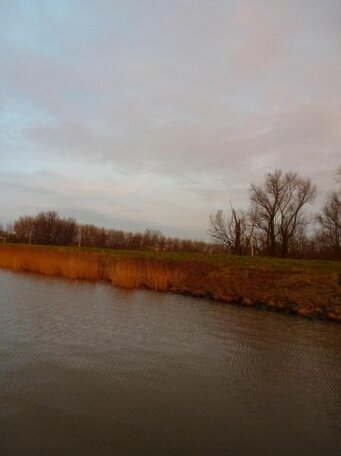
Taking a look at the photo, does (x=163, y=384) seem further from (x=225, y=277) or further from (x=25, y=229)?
(x=25, y=229)

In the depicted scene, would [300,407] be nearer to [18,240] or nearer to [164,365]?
[164,365]

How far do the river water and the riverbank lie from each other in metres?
2.28

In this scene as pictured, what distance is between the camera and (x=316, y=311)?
12.3 m

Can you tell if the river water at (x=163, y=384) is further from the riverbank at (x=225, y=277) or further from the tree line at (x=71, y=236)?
the tree line at (x=71, y=236)

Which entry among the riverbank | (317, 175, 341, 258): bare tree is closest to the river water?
the riverbank

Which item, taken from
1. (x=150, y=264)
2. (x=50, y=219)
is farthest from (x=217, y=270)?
(x=50, y=219)

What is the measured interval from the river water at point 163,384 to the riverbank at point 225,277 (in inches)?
89.7

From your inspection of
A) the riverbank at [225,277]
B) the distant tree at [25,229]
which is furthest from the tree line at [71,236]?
the riverbank at [225,277]

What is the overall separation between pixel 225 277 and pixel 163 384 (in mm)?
11529

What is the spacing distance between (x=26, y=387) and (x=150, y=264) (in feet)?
42.3

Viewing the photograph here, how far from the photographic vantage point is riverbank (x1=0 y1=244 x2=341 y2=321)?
13.3 m

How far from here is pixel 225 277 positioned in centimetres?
1730

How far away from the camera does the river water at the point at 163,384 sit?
430cm

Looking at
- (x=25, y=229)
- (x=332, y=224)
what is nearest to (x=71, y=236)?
(x=25, y=229)
